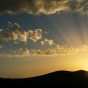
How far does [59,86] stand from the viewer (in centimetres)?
16138

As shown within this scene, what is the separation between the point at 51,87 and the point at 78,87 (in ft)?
55.0

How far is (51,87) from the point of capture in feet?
520

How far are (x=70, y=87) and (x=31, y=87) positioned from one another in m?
24.8

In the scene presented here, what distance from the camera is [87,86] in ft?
525

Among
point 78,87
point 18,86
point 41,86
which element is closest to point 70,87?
point 78,87

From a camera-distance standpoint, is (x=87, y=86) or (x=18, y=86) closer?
(x=87, y=86)

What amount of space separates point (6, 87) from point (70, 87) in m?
40.3

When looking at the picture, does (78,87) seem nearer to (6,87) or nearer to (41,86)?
(41,86)

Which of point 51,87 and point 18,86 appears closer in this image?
point 51,87

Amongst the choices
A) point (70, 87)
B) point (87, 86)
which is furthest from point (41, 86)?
point (87, 86)

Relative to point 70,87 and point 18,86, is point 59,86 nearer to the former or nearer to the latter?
point 70,87

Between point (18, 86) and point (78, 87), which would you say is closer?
point (78, 87)

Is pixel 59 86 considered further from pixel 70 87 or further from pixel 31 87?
pixel 31 87

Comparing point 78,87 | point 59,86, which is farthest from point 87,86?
point 59,86
